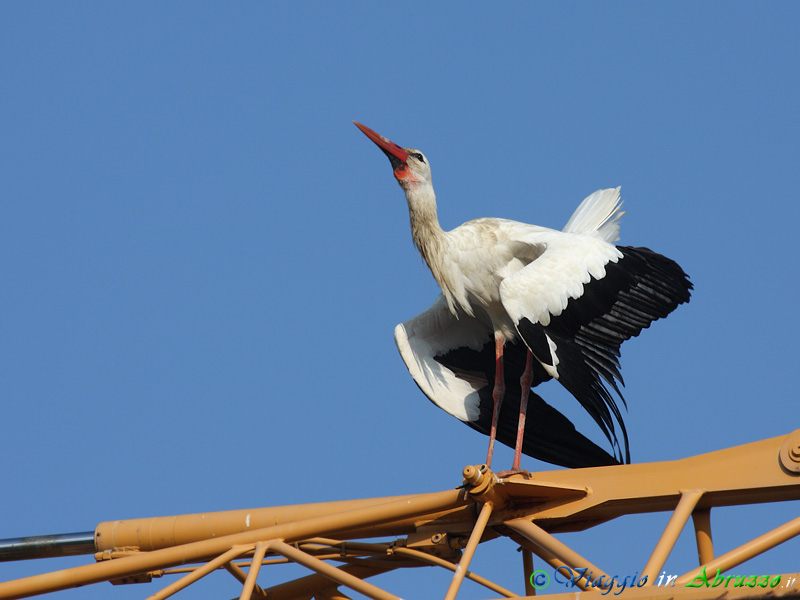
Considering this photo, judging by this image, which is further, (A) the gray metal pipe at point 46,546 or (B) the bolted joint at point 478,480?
(A) the gray metal pipe at point 46,546

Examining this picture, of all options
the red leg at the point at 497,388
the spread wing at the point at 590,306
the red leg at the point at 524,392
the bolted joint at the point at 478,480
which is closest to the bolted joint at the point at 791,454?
the bolted joint at the point at 478,480

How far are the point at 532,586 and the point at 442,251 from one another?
345cm

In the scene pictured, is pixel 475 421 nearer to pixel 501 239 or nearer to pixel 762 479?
pixel 501 239

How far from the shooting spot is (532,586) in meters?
7.15

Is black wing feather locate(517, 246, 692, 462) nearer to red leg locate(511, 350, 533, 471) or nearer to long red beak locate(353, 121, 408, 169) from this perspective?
red leg locate(511, 350, 533, 471)

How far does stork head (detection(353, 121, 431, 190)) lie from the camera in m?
10.1

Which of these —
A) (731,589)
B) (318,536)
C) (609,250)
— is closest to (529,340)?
(609,250)

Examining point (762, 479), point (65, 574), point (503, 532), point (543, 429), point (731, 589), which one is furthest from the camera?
point (543, 429)

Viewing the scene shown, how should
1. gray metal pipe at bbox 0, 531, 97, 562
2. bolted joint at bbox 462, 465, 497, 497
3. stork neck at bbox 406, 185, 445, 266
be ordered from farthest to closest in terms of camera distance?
stork neck at bbox 406, 185, 445, 266 < gray metal pipe at bbox 0, 531, 97, 562 < bolted joint at bbox 462, 465, 497, 497

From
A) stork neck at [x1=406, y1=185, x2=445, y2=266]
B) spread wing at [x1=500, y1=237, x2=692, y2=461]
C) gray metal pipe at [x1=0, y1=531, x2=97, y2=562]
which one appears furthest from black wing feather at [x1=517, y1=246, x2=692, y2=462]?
gray metal pipe at [x1=0, y1=531, x2=97, y2=562]

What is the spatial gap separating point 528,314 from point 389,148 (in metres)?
2.55

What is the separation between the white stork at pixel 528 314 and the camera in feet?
28.2

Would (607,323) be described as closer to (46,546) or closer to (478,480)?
(478,480)

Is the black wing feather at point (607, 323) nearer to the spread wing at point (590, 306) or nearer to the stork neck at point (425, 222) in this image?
the spread wing at point (590, 306)
